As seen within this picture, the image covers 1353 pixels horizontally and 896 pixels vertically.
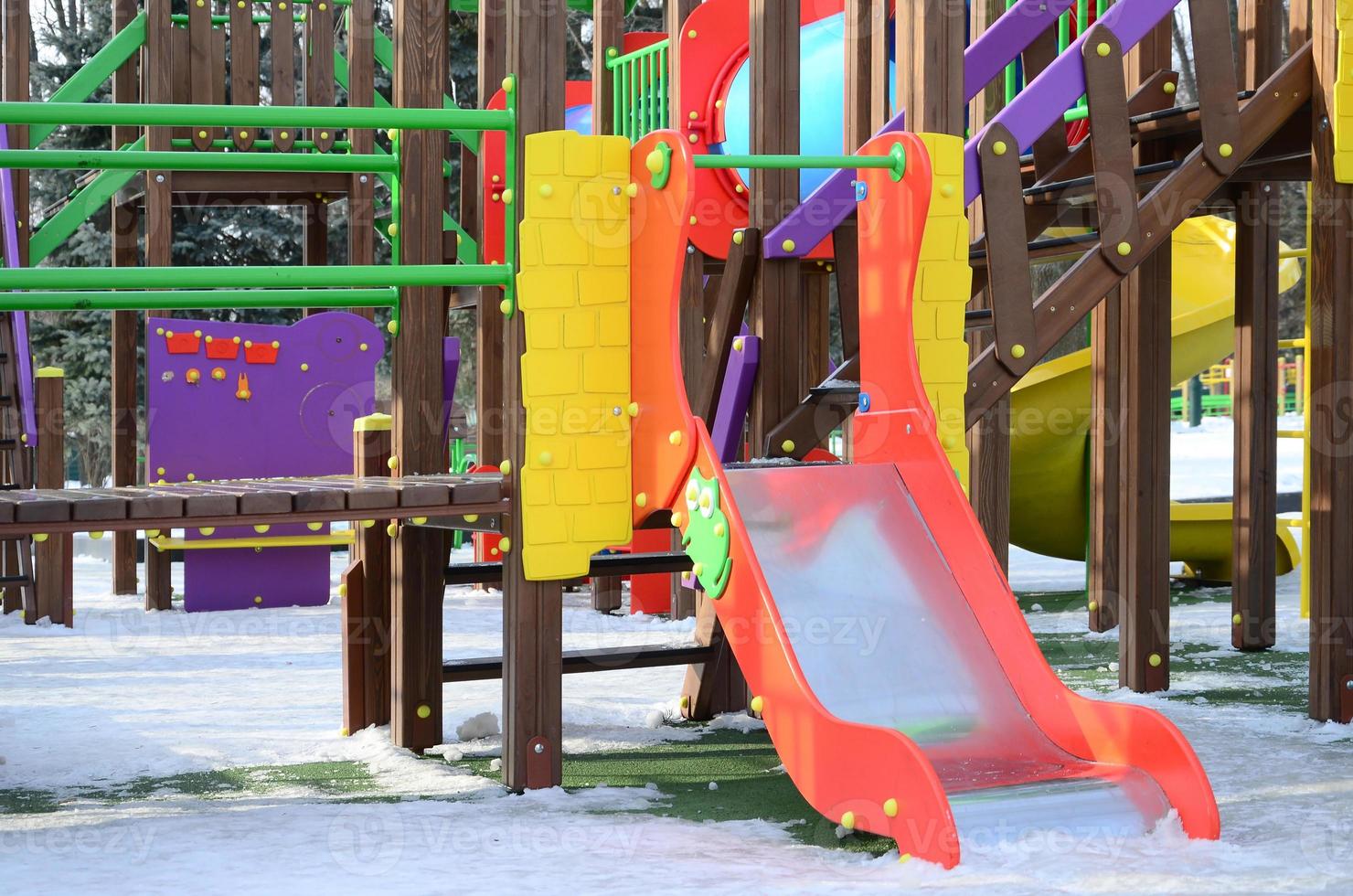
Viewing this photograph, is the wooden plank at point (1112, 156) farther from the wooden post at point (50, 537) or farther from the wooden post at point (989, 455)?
the wooden post at point (50, 537)

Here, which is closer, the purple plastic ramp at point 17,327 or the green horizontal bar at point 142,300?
the green horizontal bar at point 142,300

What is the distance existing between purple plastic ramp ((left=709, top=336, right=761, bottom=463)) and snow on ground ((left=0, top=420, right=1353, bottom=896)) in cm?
100

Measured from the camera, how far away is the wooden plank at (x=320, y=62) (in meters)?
9.46

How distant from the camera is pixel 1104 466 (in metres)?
7.19

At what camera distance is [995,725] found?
379 cm

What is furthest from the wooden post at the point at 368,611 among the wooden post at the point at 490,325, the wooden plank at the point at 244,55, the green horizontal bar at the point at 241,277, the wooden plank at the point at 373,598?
the wooden plank at the point at 244,55

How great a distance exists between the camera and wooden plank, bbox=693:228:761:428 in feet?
17.2

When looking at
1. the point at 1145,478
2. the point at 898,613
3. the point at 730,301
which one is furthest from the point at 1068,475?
the point at 898,613

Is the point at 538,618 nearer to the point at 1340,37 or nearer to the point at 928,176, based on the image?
the point at 928,176

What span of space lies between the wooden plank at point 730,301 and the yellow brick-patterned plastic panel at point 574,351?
112 cm

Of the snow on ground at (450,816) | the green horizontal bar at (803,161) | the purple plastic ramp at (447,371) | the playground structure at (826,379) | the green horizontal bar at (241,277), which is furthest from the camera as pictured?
the purple plastic ramp at (447,371)

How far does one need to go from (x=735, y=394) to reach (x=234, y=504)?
1986 millimetres

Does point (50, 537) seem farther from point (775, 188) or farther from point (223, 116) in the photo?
point (223, 116)

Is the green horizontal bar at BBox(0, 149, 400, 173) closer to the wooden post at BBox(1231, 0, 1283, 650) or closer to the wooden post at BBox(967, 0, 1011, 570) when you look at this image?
the wooden post at BBox(967, 0, 1011, 570)
